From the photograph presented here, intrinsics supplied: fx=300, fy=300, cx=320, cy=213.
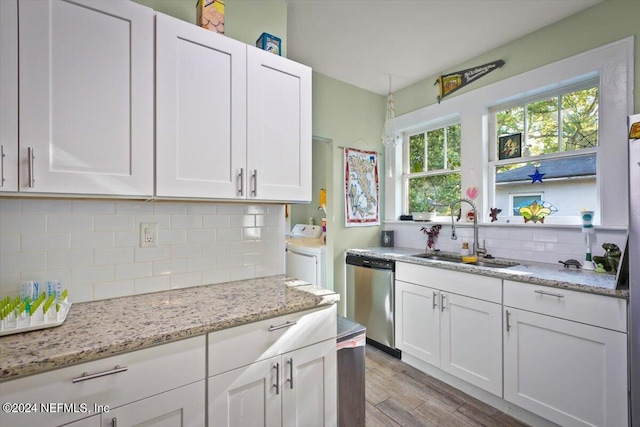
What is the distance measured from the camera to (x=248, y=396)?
1229 mm

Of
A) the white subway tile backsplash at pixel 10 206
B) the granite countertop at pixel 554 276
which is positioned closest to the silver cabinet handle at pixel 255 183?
the white subway tile backsplash at pixel 10 206

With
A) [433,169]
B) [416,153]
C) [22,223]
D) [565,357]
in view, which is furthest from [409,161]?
[22,223]

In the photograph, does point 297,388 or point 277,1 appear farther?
point 277,1

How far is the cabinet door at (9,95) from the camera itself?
3.41 ft

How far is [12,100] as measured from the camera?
1.05 meters

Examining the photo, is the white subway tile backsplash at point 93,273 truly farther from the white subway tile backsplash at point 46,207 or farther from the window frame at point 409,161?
the window frame at point 409,161

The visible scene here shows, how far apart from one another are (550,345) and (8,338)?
8.31 ft

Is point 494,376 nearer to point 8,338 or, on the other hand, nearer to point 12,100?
point 8,338

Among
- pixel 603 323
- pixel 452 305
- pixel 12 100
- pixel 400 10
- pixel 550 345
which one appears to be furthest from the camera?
pixel 452 305

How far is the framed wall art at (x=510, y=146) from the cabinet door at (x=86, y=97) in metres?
2.75

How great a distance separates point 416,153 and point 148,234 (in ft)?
9.49

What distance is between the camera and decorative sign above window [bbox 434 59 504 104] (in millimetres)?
2670

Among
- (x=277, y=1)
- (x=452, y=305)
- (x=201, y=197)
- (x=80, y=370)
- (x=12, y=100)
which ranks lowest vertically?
(x=452, y=305)

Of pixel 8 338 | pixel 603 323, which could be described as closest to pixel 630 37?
pixel 603 323
